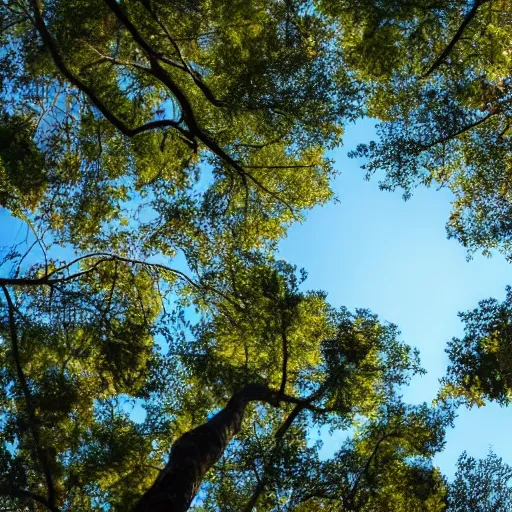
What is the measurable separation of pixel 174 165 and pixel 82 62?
147 inches

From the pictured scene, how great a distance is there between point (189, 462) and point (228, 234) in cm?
730

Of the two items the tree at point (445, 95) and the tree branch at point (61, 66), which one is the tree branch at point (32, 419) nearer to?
the tree branch at point (61, 66)

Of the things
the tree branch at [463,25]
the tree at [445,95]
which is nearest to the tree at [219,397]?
the tree at [445,95]

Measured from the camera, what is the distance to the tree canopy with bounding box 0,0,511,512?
11281mm

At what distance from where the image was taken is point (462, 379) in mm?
13562

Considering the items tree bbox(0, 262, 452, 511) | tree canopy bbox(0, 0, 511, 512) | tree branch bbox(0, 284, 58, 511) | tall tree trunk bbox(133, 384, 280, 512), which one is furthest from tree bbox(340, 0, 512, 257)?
tree branch bbox(0, 284, 58, 511)

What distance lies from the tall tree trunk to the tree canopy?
26 centimetres

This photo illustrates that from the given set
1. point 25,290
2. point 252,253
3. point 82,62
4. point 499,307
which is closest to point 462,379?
Result: point 499,307

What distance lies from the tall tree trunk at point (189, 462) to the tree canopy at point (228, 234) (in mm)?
261

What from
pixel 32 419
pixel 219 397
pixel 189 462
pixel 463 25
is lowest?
pixel 189 462

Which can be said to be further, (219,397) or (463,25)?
(219,397)

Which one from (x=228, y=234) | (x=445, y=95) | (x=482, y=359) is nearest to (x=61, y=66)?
(x=228, y=234)

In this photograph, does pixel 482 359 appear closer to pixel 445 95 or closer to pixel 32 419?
pixel 445 95

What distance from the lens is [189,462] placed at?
26.5ft
